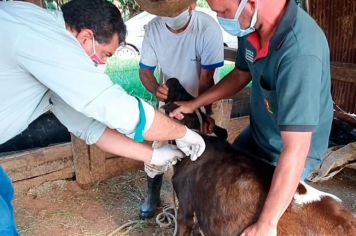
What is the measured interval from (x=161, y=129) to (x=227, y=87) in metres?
0.97

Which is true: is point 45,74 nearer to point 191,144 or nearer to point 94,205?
point 191,144

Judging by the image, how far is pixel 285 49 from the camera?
78.7 inches

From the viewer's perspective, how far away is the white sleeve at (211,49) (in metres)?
3.62

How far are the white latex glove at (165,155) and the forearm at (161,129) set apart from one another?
1.38 feet

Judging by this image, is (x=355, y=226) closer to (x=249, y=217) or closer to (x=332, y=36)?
(x=249, y=217)

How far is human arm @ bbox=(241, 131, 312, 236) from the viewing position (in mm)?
1936

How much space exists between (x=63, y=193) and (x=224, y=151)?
7.79 ft

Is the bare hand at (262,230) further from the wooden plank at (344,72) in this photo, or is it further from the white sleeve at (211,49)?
the wooden plank at (344,72)

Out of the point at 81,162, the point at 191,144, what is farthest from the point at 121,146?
the point at 81,162

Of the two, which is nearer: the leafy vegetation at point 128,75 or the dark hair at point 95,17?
the dark hair at point 95,17

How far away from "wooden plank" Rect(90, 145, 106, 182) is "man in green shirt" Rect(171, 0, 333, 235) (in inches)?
96.3

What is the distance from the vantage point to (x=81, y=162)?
4.45 m

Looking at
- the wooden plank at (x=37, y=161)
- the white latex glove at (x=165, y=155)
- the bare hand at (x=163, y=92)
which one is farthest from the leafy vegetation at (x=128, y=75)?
the white latex glove at (x=165, y=155)

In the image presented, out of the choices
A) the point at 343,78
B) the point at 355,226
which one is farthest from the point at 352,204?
the point at 355,226
